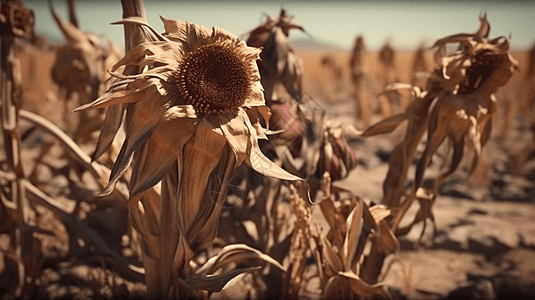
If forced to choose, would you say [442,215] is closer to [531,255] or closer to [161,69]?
[531,255]

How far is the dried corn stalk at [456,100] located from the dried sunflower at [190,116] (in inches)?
29.3

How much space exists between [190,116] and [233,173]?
9.1 inches

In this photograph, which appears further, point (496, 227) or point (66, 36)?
point (496, 227)

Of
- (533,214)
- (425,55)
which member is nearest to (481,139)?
(533,214)

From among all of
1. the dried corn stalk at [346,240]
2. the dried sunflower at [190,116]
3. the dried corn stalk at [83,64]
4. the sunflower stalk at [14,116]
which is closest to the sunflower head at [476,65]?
the dried corn stalk at [346,240]

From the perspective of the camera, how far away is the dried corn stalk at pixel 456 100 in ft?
4.83

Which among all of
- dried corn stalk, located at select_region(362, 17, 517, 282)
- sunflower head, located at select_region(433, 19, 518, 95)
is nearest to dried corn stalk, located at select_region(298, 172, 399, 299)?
dried corn stalk, located at select_region(362, 17, 517, 282)

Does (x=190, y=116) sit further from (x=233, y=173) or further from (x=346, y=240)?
(x=346, y=240)

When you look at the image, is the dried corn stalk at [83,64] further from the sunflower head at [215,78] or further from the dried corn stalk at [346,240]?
the dried corn stalk at [346,240]

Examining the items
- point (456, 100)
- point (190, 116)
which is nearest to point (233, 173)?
point (190, 116)

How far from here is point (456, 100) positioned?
1.49 metres

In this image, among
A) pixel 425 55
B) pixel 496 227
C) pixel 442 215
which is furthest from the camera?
pixel 425 55

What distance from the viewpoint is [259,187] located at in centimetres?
181

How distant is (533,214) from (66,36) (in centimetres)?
338
